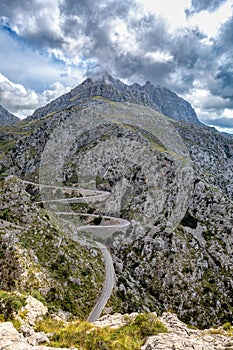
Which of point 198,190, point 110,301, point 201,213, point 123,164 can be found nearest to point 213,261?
point 201,213

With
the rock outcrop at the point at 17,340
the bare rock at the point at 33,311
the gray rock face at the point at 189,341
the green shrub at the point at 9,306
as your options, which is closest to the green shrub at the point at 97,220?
the bare rock at the point at 33,311

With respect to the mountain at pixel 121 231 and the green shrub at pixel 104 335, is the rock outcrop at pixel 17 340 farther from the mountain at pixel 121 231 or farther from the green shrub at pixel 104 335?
the mountain at pixel 121 231

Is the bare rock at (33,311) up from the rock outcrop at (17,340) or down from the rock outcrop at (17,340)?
down

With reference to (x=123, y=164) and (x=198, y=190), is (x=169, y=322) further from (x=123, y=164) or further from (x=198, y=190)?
(x=123, y=164)

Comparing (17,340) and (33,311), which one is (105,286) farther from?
(17,340)

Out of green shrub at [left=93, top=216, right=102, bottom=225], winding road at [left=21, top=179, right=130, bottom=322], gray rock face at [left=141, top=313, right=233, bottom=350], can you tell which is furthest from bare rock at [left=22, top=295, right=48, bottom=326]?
green shrub at [left=93, top=216, right=102, bottom=225]

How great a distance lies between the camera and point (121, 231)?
89.0m

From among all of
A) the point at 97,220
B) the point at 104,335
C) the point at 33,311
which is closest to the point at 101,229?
the point at 97,220

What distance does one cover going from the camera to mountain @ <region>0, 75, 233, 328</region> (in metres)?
51.6

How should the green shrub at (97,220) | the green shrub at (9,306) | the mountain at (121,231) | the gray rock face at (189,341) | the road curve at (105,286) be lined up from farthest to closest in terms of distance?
the green shrub at (97,220) → the mountain at (121,231) → the road curve at (105,286) → the green shrub at (9,306) → the gray rock face at (189,341)

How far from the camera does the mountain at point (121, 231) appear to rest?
51619 mm

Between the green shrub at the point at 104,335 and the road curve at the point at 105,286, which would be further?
the road curve at the point at 105,286

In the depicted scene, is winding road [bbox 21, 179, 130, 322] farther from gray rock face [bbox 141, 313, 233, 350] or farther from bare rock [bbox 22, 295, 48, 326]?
gray rock face [bbox 141, 313, 233, 350]

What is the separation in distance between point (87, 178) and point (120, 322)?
394 ft
